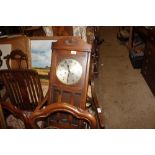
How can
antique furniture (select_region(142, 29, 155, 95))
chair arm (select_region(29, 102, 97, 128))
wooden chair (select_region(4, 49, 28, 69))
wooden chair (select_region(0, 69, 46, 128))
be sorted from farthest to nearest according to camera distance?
antique furniture (select_region(142, 29, 155, 95)) < wooden chair (select_region(4, 49, 28, 69)) < wooden chair (select_region(0, 69, 46, 128)) < chair arm (select_region(29, 102, 97, 128))

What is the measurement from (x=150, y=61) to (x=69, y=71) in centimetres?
193

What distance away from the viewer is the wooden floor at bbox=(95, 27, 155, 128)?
2.73m

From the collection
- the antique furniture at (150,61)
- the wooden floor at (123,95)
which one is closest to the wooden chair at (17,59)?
the wooden floor at (123,95)

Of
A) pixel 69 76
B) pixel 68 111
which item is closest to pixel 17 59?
pixel 69 76

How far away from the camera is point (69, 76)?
1899 millimetres

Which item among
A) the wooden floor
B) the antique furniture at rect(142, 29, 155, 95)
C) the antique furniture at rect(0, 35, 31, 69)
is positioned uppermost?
the antique furniture at rect(0, 35, 31, 69)

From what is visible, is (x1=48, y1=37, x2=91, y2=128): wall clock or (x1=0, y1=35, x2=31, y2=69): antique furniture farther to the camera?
(x1=0, y1=35, x2=31, y2=69): antique furniture

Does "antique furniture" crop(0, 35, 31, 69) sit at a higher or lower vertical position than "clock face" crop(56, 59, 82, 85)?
higher

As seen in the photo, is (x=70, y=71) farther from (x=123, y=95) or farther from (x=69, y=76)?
(x=123, y=95)

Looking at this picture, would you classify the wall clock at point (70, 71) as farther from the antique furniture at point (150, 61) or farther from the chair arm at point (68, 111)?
the antique furniture at point (150, 61)

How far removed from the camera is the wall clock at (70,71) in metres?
1.84

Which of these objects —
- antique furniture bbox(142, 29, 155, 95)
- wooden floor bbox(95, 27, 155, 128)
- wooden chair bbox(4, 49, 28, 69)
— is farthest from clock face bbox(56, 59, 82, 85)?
antique furniture bbox(142, 29, 155, 95)

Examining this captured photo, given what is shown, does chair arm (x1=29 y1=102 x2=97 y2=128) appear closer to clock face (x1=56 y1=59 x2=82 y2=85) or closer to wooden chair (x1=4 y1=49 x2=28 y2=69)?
clock face (x1=56 y1=59 x2=82 y2=85)
